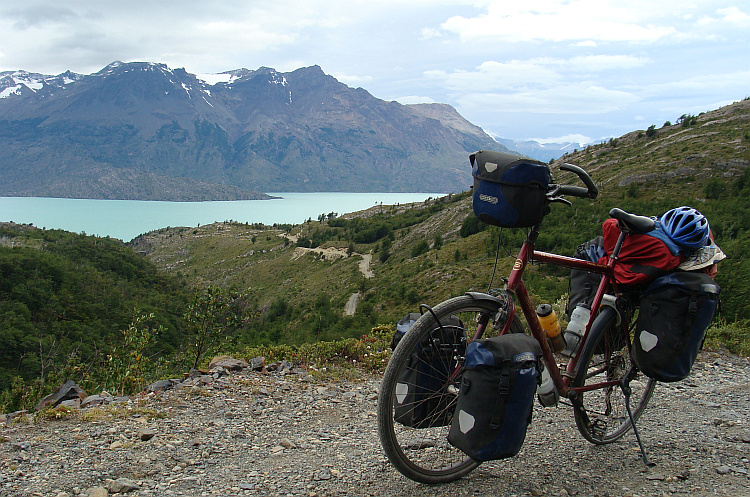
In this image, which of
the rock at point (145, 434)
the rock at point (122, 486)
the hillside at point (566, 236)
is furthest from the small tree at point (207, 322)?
the hillside at point (566, 236)

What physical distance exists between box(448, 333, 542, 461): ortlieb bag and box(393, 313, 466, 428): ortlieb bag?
33cm

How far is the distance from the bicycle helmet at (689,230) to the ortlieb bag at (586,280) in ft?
1.69

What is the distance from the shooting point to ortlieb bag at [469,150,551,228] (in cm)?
280

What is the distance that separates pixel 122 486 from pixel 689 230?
4193mm

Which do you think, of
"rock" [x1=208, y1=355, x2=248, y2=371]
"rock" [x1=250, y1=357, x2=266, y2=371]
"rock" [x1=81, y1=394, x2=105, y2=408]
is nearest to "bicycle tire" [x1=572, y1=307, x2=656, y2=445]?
Result: "rock" [x1=250, y1=357, x2=266, y2=371]

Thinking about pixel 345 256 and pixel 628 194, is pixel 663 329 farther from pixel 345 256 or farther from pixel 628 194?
pixel 345 256

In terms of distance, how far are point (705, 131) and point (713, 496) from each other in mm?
42482

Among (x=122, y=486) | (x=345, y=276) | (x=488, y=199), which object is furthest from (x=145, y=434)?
(x=345, y=276)

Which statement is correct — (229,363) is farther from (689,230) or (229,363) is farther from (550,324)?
(689,230)

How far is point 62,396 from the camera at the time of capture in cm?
471

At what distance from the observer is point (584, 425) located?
354 cm

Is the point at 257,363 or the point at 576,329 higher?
the point at 576,329

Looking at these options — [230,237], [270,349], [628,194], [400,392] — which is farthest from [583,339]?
[230,237]

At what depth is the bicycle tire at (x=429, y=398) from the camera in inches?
113
